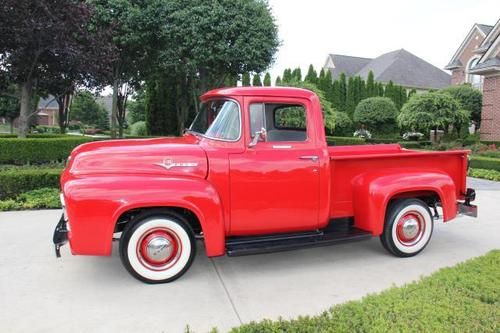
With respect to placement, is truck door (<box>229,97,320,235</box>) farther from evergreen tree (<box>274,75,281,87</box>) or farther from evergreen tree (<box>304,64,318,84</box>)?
evergreen tree (<box>304,64,318,84</box>)

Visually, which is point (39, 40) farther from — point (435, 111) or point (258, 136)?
point (435, 111)

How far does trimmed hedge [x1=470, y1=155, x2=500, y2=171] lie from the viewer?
13891mm

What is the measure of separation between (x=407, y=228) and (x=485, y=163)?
11.3m

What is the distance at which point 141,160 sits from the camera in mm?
4184

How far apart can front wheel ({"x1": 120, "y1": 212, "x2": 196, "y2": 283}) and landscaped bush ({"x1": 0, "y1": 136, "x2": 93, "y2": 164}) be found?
26.7 feet

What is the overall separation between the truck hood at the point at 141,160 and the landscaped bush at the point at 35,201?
376 centimetres

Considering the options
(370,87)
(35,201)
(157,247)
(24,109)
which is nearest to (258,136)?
(157,247)

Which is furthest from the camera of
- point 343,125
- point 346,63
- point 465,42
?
point 346,63

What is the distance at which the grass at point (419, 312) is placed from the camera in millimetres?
2639

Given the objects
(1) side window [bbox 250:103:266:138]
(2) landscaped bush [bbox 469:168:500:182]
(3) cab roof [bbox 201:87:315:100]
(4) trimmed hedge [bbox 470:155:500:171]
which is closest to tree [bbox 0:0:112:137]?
(3) cab roof [bbox 201:87:315:100]

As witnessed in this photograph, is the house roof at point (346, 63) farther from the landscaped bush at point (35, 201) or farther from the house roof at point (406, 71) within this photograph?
the landscaped bush at point (35, 201)

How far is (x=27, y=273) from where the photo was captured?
4.43 metres

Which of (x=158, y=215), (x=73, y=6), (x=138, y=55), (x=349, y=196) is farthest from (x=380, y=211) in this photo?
(x=138, y=55)

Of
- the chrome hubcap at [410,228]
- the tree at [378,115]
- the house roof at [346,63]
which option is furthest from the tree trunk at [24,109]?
the house roof at [346,63]
